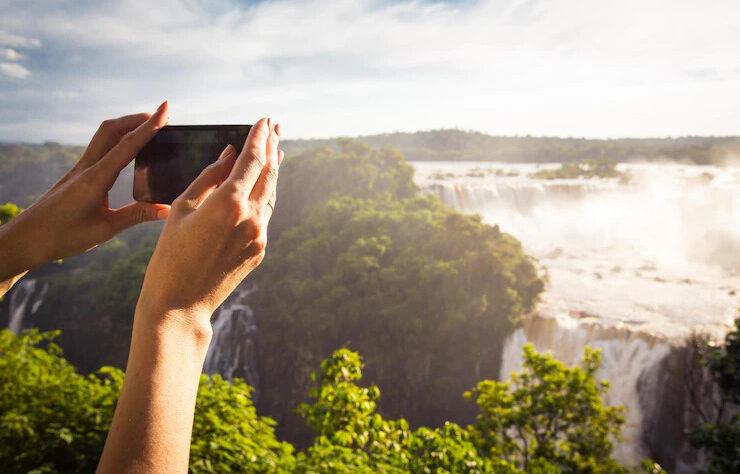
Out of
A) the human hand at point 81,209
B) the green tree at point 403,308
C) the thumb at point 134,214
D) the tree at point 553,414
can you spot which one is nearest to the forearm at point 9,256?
the human hand at point 81,209

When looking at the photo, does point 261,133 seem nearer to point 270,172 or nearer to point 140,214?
point 270,172

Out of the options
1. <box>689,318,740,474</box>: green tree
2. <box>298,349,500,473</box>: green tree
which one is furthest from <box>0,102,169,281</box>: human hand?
<box>689,318,740,474</box>: green tree

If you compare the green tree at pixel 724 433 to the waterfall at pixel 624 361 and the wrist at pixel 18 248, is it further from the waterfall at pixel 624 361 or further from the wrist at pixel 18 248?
the wrist at pixel 18 248

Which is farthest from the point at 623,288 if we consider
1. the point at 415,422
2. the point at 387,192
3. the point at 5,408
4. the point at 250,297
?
the point at 5,408

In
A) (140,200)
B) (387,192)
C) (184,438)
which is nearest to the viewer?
(184,438)

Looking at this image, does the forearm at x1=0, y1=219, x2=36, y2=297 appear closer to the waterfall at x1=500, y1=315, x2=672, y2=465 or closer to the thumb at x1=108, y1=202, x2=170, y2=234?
the thumb at x1=108, y1=202, x2=170, y2=234

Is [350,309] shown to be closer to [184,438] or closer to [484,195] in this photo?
[484,195]

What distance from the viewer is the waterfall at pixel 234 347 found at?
21250 mm

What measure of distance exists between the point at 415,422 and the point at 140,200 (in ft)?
65.2

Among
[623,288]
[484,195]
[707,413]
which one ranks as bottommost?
[707,413]

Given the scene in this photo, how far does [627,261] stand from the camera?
74.8ft

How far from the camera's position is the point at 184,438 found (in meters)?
0.64

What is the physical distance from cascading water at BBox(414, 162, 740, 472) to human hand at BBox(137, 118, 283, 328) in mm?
16365

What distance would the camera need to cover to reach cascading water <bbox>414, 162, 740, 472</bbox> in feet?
47.0
